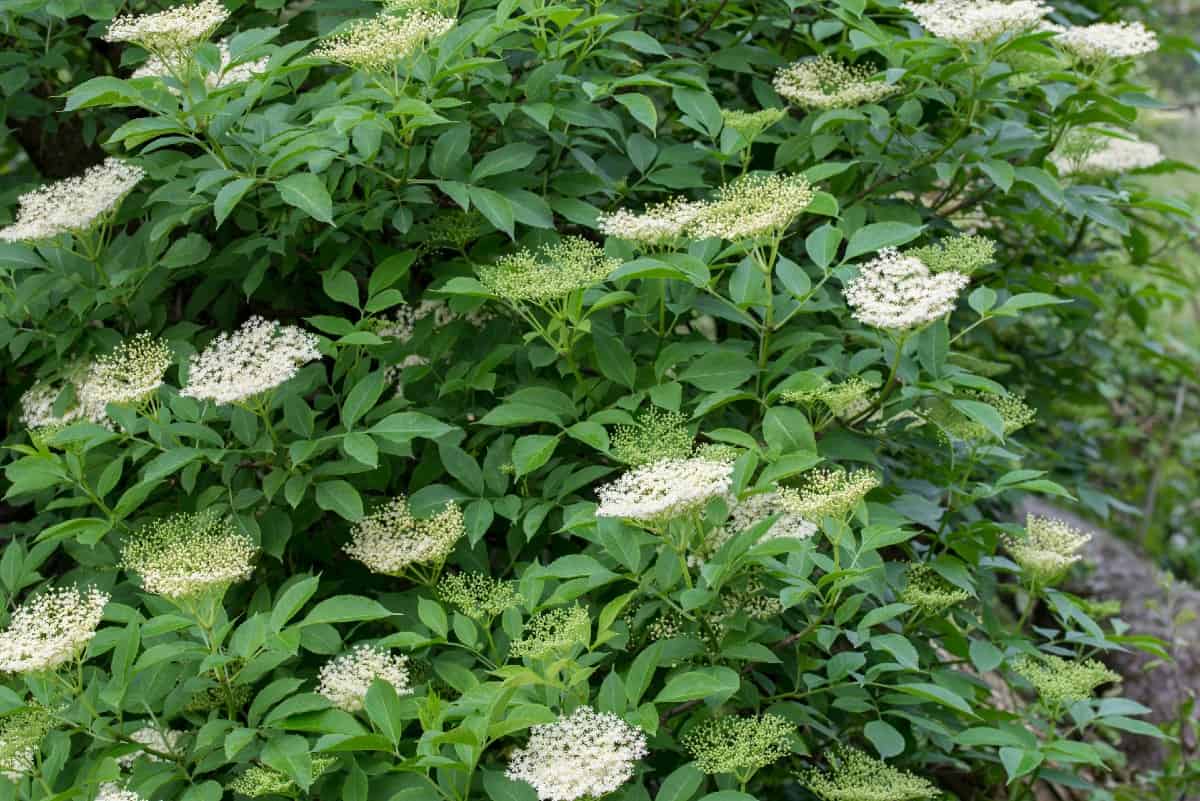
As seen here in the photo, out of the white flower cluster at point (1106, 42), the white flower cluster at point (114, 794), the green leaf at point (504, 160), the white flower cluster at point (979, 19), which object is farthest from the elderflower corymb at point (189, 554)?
the white flower cluster at point (1106, 42)

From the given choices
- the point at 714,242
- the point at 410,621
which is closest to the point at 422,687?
the point at 410,621

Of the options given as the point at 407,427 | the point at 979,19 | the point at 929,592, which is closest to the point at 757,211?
the point at 979,19

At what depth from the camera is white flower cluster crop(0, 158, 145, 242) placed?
2.61m

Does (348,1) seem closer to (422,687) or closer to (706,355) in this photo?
(706,355)

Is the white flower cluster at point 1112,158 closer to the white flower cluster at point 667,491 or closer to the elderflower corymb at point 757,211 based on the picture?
the elderflower corymb at point 757,211

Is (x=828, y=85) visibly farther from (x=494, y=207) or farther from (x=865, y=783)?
(x=865, y=783)

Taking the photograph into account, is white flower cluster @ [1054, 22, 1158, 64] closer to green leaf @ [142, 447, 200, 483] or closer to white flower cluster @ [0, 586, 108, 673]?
green leaf @ [142, 447, 200, 483]

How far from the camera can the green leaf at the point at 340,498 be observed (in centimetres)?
234

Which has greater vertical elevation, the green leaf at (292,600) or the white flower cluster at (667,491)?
the white flower cluster at (667,491)

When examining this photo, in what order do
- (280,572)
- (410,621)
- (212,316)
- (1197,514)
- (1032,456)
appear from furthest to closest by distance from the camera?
(1197,514) < (1032,456) < (212,316) < (280,572) < (410,621)

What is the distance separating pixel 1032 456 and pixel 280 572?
7.89 feet

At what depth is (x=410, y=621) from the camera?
2.42 m

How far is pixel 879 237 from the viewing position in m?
2.39

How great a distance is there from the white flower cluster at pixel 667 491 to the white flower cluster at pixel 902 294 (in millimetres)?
398
